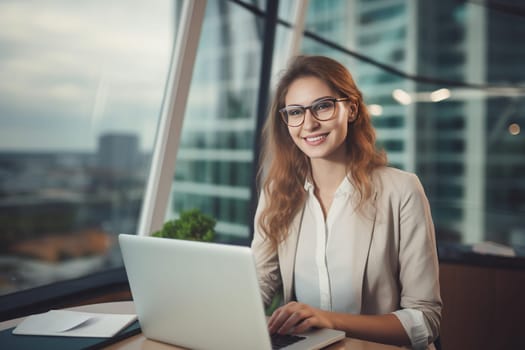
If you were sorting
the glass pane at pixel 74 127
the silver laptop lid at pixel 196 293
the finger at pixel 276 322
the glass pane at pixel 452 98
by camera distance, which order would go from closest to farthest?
the silver laptop lid at pixel 196 293 → the finger at pixel 276 322 → the glass pane at pixel 74 127 → the glass pane at pixel 452 98

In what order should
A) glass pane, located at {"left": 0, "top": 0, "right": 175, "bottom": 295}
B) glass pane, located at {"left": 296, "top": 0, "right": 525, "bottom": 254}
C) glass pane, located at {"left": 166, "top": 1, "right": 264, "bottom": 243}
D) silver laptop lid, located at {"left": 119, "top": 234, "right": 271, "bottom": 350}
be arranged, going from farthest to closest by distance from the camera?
glass pane, located at {"left": 296, "top": 0, "right": 525, "bottom": 254}, glass pane, located at {"left": 166, "top": 1, "right": 264, "bottom": 243}, glass pane, located at {"left": 0, "top": 0, "right": 175, "bottom": 295}, silver laptop lid, located at {"left": 119, "top": 234, "right": 271, "bottom": 350}

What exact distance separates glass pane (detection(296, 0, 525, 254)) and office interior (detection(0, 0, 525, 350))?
6.34 feet

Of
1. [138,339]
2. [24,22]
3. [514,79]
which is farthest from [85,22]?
[514,79]

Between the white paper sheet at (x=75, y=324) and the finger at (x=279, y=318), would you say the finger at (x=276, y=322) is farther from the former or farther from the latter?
the white paper sheet at (x=75, y=324)

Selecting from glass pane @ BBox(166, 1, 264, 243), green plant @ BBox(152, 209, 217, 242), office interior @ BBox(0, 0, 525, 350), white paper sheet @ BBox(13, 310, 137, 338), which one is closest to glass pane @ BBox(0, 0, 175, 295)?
office interior @ BBox(0, 0, 525, 350)

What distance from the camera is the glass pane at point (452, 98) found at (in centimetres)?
627

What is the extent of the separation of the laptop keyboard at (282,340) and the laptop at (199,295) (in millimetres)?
15

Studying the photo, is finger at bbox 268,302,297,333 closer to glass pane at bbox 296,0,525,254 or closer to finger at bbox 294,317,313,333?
finger at bbox 294,317,313,333

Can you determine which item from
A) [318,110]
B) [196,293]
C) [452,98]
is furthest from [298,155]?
[452,98]

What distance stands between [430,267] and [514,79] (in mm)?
6246

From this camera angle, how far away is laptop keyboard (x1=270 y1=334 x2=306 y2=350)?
1083mm

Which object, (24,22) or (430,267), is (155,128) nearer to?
(24,22)

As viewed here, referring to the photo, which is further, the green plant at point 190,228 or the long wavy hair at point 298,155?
the green plant at point 190,228

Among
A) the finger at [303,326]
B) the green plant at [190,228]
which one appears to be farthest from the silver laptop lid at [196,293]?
the green plant at [190,228]
